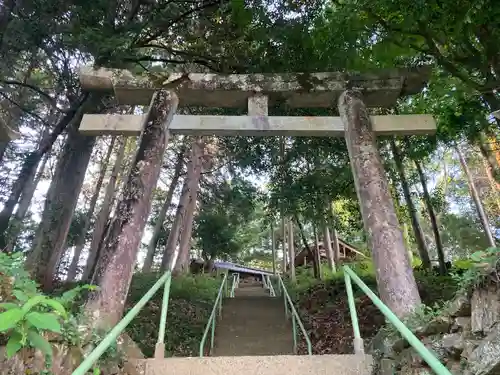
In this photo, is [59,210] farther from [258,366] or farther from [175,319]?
[258,366]

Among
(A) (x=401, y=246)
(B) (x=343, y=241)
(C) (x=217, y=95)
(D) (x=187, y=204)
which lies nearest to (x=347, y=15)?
(C) (x=217, y=95)

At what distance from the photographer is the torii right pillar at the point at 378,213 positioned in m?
3.72

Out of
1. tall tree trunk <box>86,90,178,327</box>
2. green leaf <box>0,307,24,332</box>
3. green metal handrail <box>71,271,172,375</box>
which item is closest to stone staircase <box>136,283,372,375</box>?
green metal handrail <box>71,271,172,375</box>

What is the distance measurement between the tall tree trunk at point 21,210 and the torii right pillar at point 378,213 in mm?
6519

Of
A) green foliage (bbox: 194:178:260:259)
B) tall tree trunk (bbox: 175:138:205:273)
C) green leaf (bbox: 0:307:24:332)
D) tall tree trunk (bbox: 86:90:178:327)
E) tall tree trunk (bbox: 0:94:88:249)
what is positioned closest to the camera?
green leaf (bbox: 0:307:24:332)

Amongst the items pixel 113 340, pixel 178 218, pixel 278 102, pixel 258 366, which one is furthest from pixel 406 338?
pixel 178 218

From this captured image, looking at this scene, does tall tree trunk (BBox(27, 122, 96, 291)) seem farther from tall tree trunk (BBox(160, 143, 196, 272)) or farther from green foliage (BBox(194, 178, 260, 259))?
green foliage (BBox(194, 178, 260, 259))

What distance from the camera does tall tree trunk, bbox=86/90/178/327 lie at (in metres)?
3.64

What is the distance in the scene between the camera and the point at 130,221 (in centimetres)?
418

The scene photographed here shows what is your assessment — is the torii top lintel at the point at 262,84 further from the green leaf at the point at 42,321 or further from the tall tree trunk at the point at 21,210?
the green leaf at the point at 42,321

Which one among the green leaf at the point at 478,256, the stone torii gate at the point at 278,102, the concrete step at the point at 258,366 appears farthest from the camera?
the stone torii gate at the point at 278,102

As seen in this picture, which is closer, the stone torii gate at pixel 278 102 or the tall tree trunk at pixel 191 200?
the stone torii gate at pixel 278 102

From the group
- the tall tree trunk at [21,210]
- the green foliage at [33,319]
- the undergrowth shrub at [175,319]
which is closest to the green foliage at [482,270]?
the green foliage at [33,319]

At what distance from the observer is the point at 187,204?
12.9 m
